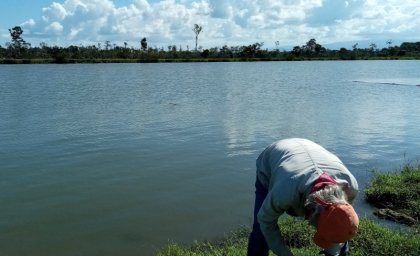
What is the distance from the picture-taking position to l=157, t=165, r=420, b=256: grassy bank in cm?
524

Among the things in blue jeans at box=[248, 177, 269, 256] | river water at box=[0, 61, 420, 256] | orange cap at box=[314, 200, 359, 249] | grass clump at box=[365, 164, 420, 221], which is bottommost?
river water at box=[0, 61, 420, 256]

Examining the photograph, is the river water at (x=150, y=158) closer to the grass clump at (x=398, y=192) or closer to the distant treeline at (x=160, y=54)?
the grass clump at (x=398, y=192)

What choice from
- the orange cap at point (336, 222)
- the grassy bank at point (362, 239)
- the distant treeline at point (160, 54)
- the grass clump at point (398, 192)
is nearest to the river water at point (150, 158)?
the grass clump at point (398, 192)

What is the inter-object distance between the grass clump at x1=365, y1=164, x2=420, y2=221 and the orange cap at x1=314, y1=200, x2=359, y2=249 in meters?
4.86

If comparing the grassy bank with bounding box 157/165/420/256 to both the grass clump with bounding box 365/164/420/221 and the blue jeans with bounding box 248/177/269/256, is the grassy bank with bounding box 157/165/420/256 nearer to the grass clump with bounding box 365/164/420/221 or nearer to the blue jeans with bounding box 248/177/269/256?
the grass clump with bounding box 365/164/420/221

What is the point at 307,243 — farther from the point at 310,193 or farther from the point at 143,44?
the point at 143,44

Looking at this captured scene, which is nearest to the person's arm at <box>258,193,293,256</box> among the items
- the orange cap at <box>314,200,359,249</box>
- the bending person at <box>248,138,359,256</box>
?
the bending person at <box>248,138,359,256</box>

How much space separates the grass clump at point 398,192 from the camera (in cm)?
739

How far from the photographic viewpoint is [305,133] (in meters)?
14.9

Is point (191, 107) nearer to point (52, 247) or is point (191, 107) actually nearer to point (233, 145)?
point (233, 145)

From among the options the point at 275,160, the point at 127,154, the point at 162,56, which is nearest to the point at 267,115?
the point at 127,154

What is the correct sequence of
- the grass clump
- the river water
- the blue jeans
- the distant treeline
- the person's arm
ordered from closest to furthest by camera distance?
1. the person's arm
2. the blue jeans
3. the river water
4. the grass clump
5. the distant treeline

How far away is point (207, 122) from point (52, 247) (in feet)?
35.6

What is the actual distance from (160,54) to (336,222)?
3346 inches
